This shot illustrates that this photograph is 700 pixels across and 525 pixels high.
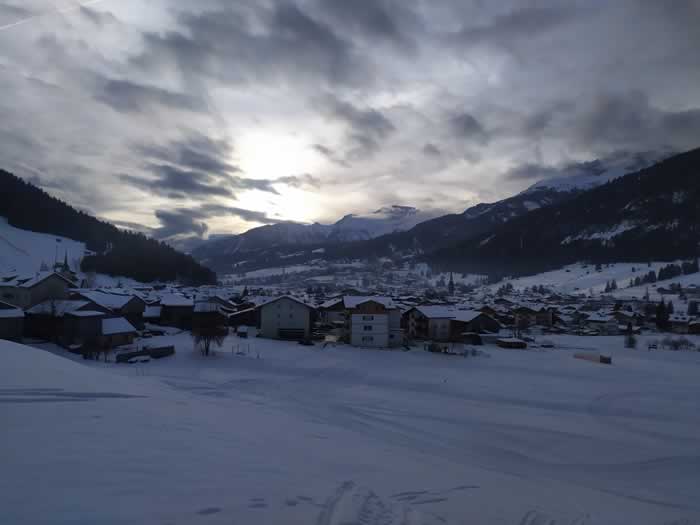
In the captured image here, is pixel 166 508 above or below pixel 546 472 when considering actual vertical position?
above

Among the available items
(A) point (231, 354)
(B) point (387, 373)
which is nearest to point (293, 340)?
(A) point (231, 354)

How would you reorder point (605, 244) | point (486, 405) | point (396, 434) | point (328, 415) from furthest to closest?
1. point (605, 244)
2. point (486, 405)
3. point (328, 415)
4. point (396, 434)

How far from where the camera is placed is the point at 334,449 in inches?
312

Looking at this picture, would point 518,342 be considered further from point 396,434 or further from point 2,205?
point 2,205

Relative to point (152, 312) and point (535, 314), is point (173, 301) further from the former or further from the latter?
point (535, 314)

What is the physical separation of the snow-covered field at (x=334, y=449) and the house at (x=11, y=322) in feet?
37.6

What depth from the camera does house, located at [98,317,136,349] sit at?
26.4 meters

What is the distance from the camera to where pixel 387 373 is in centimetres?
2377

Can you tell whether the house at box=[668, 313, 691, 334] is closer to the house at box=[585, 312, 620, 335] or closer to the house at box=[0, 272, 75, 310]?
the house at box=[585, 312, 620, 335]

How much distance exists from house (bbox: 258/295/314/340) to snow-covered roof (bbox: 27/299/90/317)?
15.2 meters

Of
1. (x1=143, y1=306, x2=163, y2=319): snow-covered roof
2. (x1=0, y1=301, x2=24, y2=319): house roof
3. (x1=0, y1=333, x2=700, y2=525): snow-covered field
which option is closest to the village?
(x1=0, y1=301, x2=24, y2=319): house roof

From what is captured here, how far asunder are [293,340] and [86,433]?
3082 cm

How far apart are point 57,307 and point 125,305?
692 centimetres

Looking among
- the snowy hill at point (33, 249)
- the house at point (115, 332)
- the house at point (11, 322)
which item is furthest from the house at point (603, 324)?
the snowy hill at point (33, 249)
